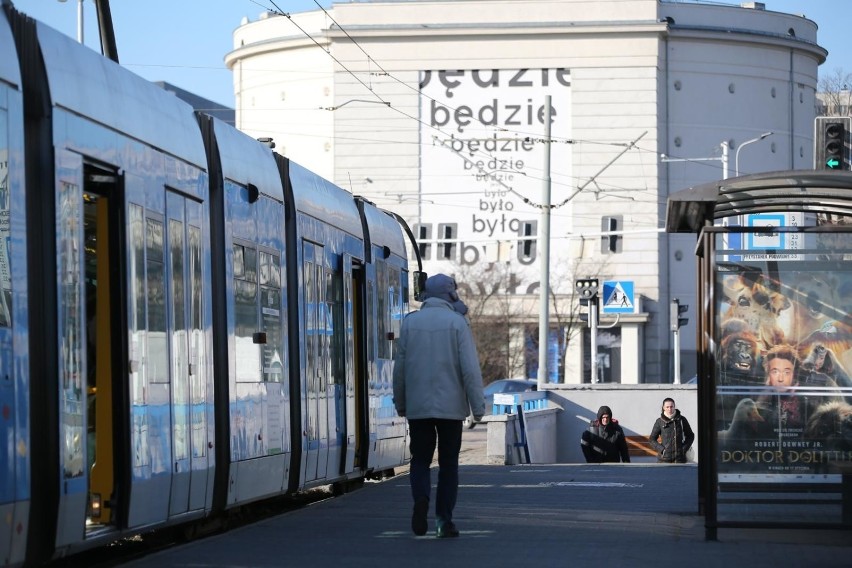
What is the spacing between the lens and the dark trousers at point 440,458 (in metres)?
11.9

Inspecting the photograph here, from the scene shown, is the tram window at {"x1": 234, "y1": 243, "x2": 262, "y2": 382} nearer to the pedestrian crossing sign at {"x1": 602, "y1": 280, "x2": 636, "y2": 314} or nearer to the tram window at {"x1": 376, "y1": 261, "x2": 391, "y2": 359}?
the tram window at {"x1": 376, "y1": 261, "x2": 391, "y2": 359}

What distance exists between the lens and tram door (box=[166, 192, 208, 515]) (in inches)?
437

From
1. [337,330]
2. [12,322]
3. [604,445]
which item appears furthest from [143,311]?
[604,445]

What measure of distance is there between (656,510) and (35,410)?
7.45 metres

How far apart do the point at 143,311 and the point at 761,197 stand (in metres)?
4.61

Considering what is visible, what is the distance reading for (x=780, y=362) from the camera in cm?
1228

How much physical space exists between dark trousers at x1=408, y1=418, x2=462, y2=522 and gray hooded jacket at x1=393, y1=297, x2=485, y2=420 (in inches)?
3.9

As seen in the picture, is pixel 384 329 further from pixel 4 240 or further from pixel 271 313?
pixel 4 240

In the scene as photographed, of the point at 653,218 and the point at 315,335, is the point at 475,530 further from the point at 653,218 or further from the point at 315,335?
the point at 653,218

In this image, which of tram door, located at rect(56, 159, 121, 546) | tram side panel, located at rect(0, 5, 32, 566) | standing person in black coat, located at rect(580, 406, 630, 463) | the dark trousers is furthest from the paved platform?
standing person in black coat, located at rect(580, 406, 630, 463)

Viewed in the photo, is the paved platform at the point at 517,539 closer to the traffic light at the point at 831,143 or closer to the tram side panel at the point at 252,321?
the tram side panel at the point at 252,321

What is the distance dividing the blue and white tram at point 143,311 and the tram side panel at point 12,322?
13 mm

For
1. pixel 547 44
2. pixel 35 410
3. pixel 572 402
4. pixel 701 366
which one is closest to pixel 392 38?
pixel 547 44

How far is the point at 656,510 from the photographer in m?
14.6
